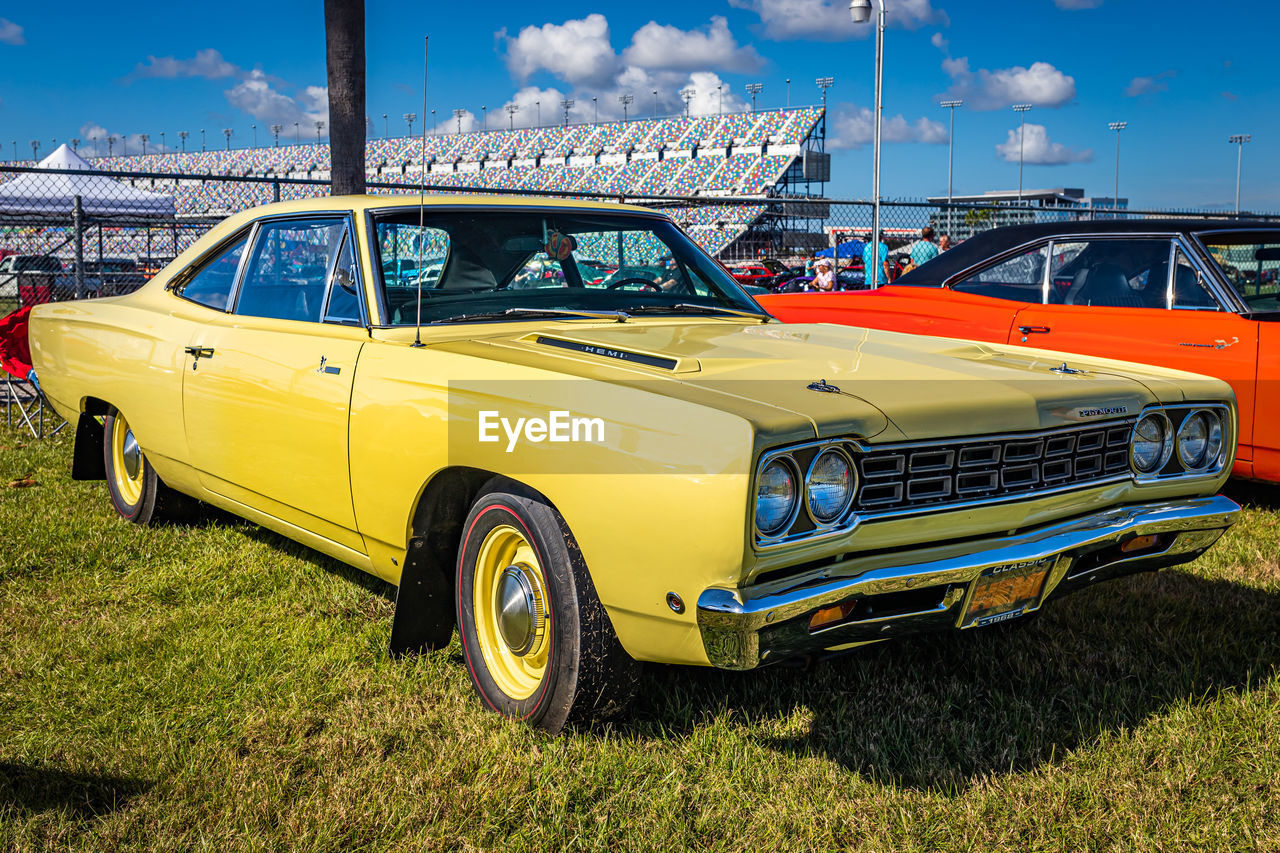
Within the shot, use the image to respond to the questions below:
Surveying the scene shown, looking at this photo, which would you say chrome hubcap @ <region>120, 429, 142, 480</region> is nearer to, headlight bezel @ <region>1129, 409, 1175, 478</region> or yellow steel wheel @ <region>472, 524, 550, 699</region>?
yellow steel wheel @ <region>472, 524, 550, 699</region>

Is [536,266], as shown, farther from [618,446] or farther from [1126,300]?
[1126,300]

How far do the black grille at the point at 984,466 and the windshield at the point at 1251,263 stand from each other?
10.00 feet

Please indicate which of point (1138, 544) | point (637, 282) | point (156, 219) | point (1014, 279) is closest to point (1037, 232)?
point (1014, 279)

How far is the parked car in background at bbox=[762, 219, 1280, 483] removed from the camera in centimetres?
503

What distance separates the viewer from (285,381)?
11.2ft

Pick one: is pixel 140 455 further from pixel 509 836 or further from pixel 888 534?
pixel 888 534

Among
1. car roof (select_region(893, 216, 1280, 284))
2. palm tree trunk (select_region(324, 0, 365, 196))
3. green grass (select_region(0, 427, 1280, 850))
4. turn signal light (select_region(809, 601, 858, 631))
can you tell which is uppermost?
palm tree trunk (select_region(324, 0, 365, 196))

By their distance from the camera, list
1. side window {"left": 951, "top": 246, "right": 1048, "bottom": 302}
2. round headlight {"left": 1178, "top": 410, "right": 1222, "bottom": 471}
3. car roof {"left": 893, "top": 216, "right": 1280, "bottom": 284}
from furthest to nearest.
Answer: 1. side window {"left": 951, "top": 246, "right": 1048, "bottom": 302}
2. car roof {"left": 893, "top": 216, "right": 1280, "bottom": 284}
3. round headlight {"left": 1178, "top": 410, "right": 1222, "bottom": 471}

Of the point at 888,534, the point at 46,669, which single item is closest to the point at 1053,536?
the point at 888,534

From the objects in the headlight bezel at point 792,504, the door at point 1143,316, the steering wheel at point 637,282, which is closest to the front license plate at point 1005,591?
Result: the headlight bezel at point 792,504

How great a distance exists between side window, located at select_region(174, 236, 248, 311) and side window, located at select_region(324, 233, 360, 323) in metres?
0.75

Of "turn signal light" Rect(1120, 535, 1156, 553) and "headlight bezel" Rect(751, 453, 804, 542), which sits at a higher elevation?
"headlight bezel" Rect(751, 453, 804, 542)

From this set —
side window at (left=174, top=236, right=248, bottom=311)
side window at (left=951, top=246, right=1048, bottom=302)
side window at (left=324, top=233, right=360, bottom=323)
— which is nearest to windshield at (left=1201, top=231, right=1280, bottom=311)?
side window at (left=951, top=246, right=1048, bottom=302)

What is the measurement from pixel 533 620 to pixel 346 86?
6828mm
